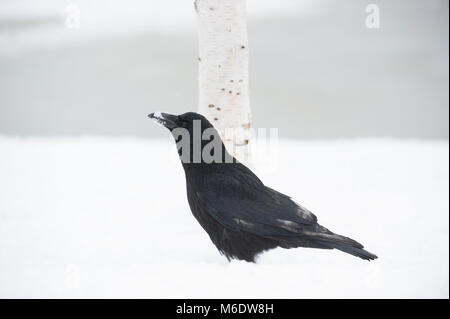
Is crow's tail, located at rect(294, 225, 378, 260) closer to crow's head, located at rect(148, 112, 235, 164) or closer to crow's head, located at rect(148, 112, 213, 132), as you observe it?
crow's head, located at rect(148, 112, 235, 164)

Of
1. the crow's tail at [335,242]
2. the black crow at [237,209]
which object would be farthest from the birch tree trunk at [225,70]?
the crow's tail at [335,242]

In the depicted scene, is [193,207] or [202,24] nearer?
[193,207]

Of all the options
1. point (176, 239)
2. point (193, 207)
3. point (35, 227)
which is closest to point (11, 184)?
point (35, 227)

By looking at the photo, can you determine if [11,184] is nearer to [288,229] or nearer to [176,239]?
[176,239]

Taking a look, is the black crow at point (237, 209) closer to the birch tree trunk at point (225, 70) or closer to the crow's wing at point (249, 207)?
the crow's wing at point (249, 207)

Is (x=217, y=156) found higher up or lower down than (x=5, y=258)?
higher up

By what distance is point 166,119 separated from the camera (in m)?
3.24

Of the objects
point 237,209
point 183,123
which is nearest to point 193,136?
point 183,123

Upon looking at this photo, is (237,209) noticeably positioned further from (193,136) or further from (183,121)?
(183,121)

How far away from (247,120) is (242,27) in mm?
677

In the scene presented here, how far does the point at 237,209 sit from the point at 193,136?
543 millimetres

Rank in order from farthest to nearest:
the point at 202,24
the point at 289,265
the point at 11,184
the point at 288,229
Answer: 1. the point at 11,184
2. the point at 202,24
3. the point at 289,265
4. the point at 288,229

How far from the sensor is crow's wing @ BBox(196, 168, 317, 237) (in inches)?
119

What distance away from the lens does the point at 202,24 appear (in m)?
3.65
